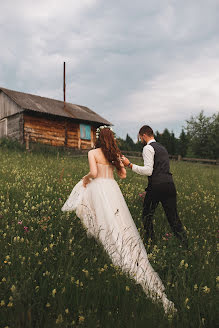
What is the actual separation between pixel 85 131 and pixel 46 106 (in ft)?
16.2

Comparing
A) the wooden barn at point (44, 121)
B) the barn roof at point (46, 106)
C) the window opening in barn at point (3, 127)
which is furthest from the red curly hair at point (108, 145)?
the window opening in barn at point (3, 127)

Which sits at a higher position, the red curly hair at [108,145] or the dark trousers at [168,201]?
the red curly hair at [108,145]

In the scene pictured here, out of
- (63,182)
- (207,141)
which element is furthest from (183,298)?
(207,141)

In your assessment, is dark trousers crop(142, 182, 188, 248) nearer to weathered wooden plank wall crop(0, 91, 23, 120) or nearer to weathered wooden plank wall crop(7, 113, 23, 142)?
weathered wooden plank wall crop(7, 113, 23, 142)

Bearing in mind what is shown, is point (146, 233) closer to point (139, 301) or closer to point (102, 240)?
point (102, 240)

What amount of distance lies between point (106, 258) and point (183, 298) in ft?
4.63

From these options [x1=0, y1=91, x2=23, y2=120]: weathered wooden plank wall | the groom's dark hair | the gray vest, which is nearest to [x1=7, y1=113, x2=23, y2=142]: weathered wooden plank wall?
[x1=0, y1=91, x2=23, y2=120]: weathered wooden plank wall

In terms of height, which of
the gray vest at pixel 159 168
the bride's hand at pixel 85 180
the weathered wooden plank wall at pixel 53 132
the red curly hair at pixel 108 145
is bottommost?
the bride's hand at pixel 85 180

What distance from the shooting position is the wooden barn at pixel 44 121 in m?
27.0

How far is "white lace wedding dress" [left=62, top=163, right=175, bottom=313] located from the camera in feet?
13.7

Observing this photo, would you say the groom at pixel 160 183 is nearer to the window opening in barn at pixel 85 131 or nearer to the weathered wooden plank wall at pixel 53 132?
the weathered wooden plank wall at pixel 53 132

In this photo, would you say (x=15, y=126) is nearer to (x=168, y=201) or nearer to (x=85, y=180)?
(x=85, y=180)

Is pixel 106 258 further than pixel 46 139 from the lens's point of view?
No

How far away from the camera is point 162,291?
3.71 metres
